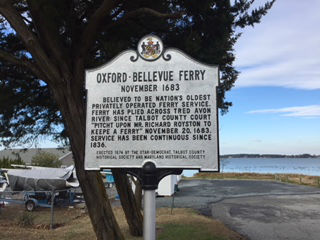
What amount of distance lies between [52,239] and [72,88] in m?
4.89

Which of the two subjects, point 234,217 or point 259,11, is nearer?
point 259,11

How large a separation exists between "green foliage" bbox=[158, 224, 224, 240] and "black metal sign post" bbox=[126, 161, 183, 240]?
189 inches

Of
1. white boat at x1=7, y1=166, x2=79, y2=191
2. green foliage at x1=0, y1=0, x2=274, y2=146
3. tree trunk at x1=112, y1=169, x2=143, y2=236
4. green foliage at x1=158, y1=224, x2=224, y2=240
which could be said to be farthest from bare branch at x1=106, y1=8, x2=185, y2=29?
white boat at x1=7, y1=166, x2=79, y2=191

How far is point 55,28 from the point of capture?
7512mm

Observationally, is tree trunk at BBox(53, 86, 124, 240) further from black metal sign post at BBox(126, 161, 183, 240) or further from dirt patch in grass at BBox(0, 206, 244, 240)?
dirt patch in grass at BBox(0, 206, 244, 240)

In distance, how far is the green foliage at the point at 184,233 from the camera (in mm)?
9320

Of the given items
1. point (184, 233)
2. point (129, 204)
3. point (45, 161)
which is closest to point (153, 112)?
point (129, 204)

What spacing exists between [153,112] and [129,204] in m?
5.42

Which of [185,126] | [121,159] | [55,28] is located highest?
[55,28]

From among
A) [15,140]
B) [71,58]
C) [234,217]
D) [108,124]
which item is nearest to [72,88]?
[71,58]

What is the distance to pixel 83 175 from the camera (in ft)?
22.6

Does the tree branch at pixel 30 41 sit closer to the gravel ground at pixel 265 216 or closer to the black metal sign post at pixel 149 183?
the black metal sign post at pixel 149 183

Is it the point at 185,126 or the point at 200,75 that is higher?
the point at 200,75

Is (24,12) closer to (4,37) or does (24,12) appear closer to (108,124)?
(4,37)
